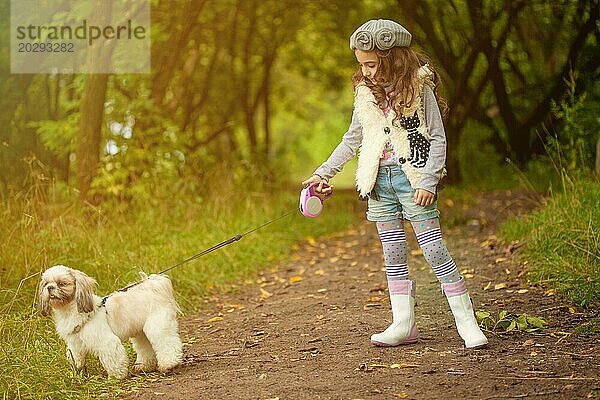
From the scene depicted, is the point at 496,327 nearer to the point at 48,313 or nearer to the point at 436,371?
the point at 436,371

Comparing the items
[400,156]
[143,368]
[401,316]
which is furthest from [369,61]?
[143,368]

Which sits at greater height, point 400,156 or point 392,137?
point 392,137

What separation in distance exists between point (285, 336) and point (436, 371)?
4.57 feet

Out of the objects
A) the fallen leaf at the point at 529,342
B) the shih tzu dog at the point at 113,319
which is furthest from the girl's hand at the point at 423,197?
the shih tzu dog at the point at 113,319

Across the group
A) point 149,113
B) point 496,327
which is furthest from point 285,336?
point 149,113

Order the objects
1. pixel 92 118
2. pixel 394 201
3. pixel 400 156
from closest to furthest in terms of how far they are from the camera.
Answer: pixel 400 156 < pixel 394 201 < pixel 92 118

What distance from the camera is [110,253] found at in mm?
7406

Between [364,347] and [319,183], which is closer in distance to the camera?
[319,183]

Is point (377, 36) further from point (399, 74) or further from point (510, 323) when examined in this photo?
point (510, 323)

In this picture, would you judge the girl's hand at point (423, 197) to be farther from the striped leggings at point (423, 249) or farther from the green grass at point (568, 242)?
the green grass at point (568, 242)

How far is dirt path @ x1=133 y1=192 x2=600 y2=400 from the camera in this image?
4.47m

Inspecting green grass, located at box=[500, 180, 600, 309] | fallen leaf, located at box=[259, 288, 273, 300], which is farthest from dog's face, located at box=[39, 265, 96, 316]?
green grass, located at box=[500, 180, 600, 309]

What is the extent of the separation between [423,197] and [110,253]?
330 cm

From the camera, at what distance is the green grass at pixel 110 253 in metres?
4.88
